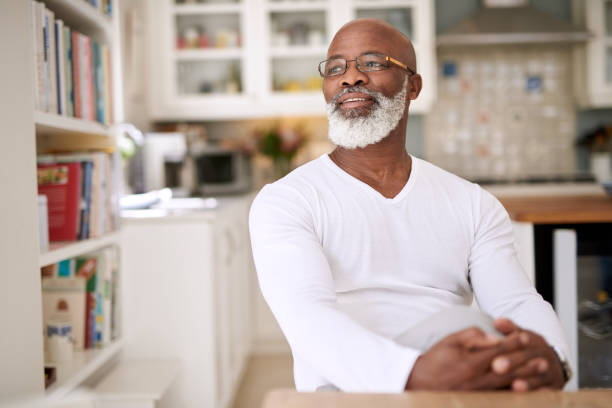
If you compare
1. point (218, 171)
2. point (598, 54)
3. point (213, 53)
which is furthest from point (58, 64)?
point (598, 54)

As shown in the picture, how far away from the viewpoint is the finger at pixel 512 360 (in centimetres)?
90

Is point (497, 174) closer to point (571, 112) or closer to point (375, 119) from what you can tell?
point (571, 112)

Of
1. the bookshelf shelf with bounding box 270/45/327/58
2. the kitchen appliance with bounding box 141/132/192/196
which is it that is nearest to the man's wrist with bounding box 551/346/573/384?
the kitchen appliance with bounding box 141/132/192/196

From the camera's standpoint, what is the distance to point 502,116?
4320 mm

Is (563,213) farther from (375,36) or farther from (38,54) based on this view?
(38,54)

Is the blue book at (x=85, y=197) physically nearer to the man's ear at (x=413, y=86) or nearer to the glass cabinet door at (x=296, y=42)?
the man's ear at (x=413, y=86)

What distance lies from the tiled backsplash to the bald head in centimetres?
295

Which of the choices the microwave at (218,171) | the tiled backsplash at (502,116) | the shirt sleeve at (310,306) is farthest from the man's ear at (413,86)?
the tiled backsplash at (502,116)

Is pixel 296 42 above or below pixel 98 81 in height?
above

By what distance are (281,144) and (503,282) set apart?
107 inches

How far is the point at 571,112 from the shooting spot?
4309mm

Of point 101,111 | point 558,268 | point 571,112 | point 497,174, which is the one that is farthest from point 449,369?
point 571,112

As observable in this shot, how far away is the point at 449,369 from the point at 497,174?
3.66m

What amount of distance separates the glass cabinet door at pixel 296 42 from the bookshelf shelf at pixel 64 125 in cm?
207
